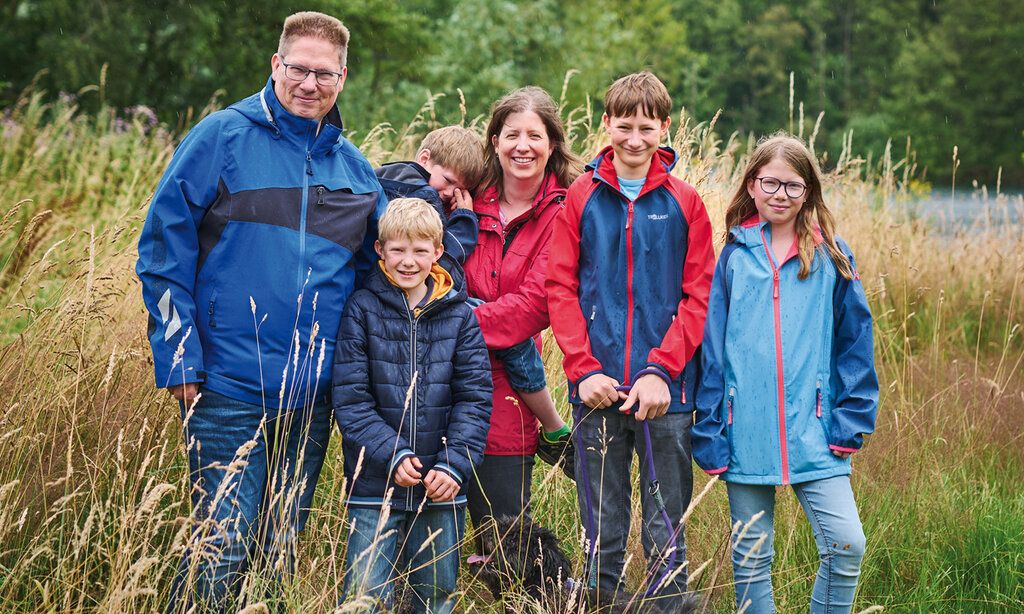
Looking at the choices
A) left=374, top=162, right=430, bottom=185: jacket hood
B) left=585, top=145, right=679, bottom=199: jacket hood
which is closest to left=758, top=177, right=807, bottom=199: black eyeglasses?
left=585, top=145, right=679, bottom=199: jacket hood

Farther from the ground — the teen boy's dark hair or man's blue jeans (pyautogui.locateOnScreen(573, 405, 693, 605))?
the teen boy's dark hair

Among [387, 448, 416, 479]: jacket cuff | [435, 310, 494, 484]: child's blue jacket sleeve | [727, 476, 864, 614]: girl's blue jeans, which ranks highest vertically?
[435, 310, 494, 484]: child's blue jacket sleeve

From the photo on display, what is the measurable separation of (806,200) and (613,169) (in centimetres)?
67

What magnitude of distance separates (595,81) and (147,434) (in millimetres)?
17261

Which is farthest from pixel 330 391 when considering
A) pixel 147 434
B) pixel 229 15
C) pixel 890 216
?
pixel 229 15

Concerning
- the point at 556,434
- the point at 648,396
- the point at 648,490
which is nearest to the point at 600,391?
the point at 648,396

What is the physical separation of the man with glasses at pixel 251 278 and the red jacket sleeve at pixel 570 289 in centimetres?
71

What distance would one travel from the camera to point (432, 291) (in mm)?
3025

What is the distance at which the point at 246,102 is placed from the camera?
3.00m

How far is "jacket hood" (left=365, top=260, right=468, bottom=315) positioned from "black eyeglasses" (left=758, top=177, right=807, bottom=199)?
1.07m

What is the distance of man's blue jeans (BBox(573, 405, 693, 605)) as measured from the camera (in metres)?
3.04

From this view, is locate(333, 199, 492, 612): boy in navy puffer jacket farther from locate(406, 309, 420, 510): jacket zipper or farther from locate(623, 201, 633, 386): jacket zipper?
locate(623, 201, 633, 386): jacket zipper

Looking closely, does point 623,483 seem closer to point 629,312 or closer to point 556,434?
point 556,434

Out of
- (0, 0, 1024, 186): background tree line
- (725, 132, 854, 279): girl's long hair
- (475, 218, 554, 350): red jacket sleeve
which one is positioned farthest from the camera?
(0, 0, 1024, 186): background tree line
